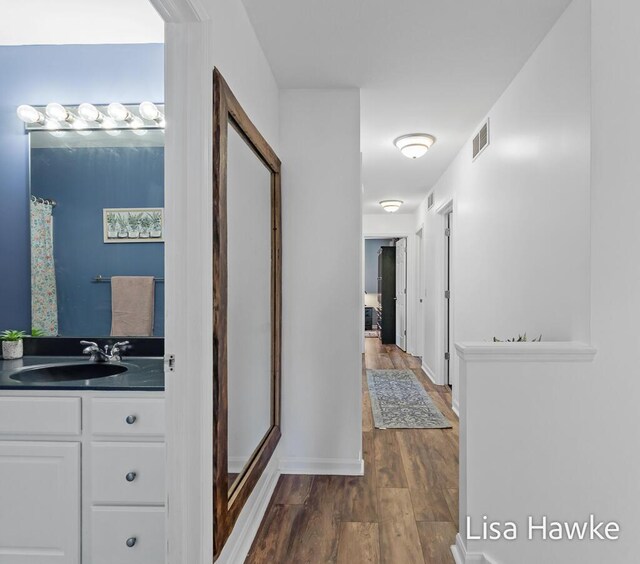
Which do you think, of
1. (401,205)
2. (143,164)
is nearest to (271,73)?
(143,164)

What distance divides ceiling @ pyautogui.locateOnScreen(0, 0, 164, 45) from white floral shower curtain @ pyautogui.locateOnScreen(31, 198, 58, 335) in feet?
2.74

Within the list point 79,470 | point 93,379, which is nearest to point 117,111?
point 93,379

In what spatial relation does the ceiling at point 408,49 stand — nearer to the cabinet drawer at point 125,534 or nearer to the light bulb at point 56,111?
the light bulb at point 56,111

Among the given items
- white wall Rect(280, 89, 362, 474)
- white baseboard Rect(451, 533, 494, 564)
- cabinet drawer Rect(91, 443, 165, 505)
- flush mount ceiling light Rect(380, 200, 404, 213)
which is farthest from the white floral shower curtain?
flush mount ceiling light Rect(380, 200, 404, 213)

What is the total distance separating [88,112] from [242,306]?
128 cm

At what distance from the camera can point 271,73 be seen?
110 inches

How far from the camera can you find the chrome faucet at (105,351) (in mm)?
2193

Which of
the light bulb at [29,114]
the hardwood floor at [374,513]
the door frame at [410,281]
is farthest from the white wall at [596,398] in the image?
the door frame at [410,281]

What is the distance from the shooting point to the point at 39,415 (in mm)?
1750

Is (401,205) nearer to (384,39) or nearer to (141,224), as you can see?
(384,39)

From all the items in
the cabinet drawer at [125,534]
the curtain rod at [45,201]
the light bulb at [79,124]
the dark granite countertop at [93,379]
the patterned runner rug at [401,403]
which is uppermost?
the light bulb at [79,124]

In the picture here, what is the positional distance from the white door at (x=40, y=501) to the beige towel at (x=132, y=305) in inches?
27.8

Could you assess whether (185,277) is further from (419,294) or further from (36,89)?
(419,294)

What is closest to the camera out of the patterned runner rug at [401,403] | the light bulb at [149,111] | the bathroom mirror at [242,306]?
the bathroom mirror at [242,306]
